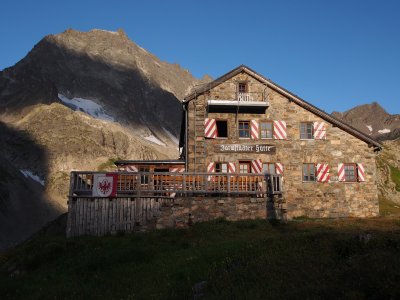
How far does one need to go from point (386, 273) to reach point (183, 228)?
39.4 feet

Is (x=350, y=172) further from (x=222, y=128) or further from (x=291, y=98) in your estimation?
(x=222, y=128)

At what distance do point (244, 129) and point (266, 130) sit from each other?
5.13ft

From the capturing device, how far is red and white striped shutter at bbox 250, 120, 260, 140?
2920 centimetres

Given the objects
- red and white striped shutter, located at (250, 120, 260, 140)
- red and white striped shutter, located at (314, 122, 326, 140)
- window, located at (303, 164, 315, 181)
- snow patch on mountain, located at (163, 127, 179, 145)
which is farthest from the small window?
snow patch on mountain, located at (163, 127, 179, 145)

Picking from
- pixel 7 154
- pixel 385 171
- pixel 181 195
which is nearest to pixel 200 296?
pixel 181 195

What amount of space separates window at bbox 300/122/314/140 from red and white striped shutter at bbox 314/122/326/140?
28cm

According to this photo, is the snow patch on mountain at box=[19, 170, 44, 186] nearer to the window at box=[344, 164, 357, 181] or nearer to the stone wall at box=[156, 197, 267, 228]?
the window at box=[344, 164, 357, 181]

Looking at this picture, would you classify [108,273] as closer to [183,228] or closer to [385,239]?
[183,228]

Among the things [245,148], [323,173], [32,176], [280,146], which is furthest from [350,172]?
[32,176]

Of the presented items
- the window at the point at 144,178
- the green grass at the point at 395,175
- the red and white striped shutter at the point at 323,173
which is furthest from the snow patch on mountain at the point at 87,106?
the red and white striped shutter at the point at 323,173

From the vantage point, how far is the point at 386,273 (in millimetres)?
8688

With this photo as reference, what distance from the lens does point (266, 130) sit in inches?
1161

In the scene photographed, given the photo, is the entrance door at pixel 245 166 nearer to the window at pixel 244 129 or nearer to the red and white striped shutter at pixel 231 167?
the red and white striped shutter at pixel 231 167

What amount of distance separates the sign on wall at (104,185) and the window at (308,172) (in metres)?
14.2
